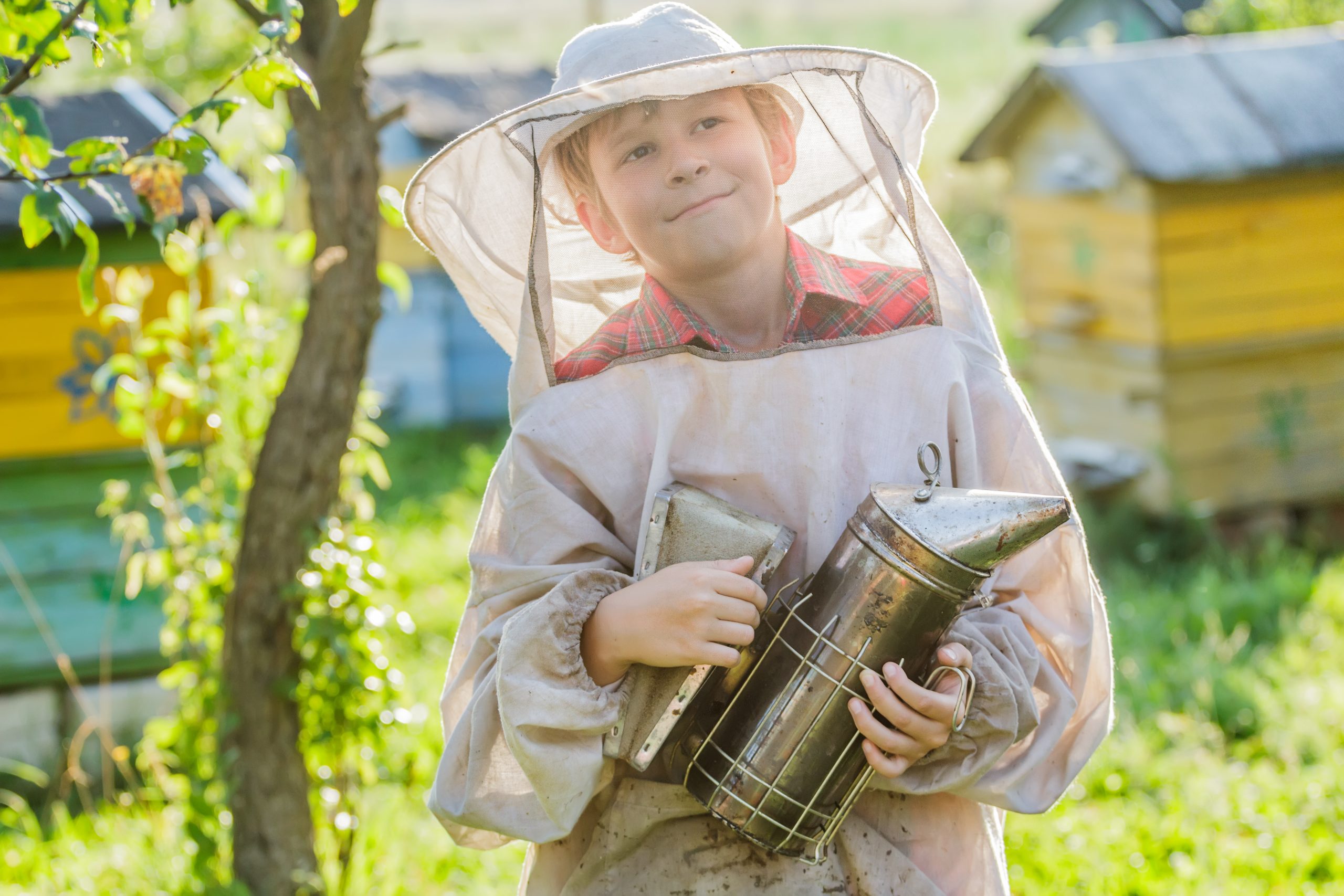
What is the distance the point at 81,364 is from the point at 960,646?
3410mm

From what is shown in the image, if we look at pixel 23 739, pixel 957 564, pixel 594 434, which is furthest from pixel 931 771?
pixel 23 739

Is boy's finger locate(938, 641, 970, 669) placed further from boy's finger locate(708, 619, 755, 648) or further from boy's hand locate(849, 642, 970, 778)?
boy's finger locate(708, 619, 755, 648)

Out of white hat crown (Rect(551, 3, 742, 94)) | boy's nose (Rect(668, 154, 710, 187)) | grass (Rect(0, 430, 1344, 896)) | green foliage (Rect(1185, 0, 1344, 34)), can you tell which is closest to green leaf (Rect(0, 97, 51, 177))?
white hat crown (Rect(551, 3, 742, 94))

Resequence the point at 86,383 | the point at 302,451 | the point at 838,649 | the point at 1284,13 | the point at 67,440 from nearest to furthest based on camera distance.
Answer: the point at 838,649, the point at 302,451, the point at 86,383, the point at 67,440, the point at 1284,13

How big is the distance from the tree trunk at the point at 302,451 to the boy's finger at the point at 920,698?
1550mm

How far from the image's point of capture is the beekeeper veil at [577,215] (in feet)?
4.84

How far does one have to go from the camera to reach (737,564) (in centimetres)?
138

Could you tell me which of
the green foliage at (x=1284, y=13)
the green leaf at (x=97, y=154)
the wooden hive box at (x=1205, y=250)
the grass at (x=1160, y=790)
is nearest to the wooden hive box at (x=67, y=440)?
the grass at (x=1160, y=790)

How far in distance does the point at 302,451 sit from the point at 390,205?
0.55 meters

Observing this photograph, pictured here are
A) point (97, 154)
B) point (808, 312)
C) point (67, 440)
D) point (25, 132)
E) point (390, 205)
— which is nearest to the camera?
point (25, 132)

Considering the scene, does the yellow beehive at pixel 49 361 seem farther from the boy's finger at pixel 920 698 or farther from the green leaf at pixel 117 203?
the boy's finger at pixel 920 698

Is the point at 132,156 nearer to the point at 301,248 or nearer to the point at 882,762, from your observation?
the point at 882,762

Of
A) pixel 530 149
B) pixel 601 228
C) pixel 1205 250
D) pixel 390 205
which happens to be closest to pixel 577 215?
pixel 601 228

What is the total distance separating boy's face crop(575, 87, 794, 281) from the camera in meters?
1.48
